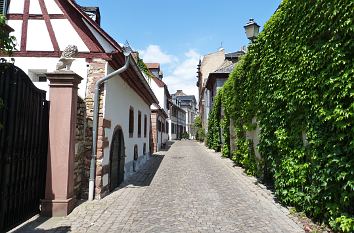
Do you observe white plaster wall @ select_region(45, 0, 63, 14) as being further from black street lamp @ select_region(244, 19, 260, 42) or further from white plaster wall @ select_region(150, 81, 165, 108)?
white plaster wall @ select_region(150, 81, 165, 108)

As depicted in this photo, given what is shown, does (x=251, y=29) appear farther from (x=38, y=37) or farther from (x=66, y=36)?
(x=38, y=37)

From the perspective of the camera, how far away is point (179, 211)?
Answer: 6.72 metres

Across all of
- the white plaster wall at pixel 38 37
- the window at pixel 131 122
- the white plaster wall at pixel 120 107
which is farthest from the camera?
the window at pixel 131 122

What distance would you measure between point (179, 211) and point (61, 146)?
2729 mm

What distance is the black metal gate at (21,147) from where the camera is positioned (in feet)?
16.6

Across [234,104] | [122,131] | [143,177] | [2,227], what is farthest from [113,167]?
[234,104]

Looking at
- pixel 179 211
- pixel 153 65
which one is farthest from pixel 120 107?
pixel 153 65

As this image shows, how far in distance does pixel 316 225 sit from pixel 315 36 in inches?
126

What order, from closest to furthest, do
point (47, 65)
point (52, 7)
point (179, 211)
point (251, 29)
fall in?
point (179, 211) → point (47, 65) → point (52, 7) → point (251, 29)

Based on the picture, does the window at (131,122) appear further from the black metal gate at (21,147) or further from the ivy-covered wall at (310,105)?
the black metal gate at (21,147)

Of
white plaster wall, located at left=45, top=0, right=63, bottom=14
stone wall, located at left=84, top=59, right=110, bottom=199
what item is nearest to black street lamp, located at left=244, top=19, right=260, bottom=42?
stone wall, located at left=84, top=59, right=110, bottom=199

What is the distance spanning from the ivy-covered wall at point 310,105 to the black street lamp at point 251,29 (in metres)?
0.63

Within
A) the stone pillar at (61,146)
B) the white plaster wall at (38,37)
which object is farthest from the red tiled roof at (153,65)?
the stone pillar at (61,146)

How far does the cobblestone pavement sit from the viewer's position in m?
5.62
